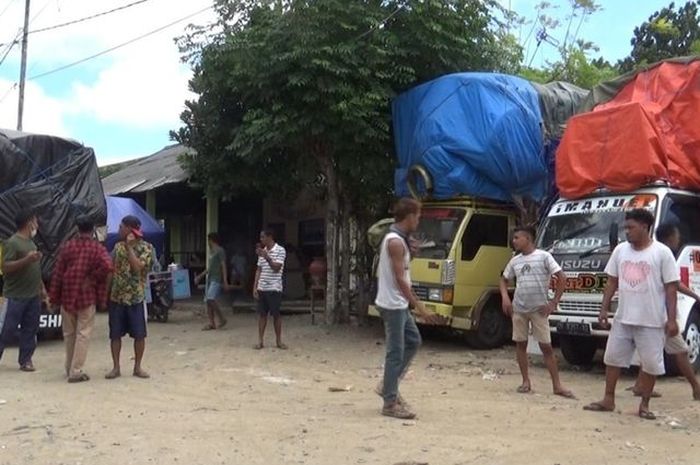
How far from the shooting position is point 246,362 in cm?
1009

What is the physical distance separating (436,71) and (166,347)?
6017mm

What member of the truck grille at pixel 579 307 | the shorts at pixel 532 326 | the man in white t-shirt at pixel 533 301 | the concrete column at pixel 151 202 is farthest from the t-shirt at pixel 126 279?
the concrete column at pixel 151 202

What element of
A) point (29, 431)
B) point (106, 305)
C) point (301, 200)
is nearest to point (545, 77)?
point (301, 200)

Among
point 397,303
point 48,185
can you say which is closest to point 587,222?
point 397,303

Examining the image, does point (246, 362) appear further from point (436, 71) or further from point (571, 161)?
point (436, 71)

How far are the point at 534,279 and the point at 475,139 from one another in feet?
13.8

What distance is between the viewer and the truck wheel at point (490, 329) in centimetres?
1151

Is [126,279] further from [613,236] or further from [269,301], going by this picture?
[613,236]

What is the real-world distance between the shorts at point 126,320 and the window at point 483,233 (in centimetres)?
484

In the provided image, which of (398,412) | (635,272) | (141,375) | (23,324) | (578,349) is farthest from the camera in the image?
(578,349)

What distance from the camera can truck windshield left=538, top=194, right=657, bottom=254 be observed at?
9.38 metres

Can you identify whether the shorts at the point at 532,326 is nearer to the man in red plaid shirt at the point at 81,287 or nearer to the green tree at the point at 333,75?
the man in red plaid shirt at the point at 81,287

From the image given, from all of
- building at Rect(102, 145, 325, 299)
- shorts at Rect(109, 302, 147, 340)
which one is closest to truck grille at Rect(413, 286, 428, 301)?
shorts at Rect(109, 302, 147, 340)

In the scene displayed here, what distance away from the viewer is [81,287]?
837 centimetres
